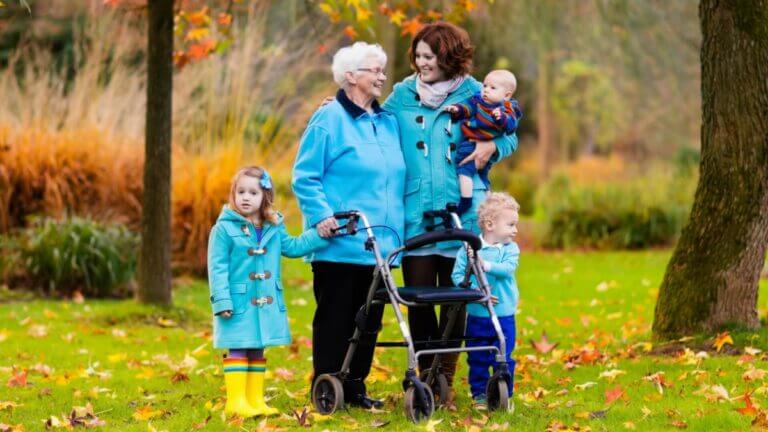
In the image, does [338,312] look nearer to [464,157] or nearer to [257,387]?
[257,387]

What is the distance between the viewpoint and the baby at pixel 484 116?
553 centimetres

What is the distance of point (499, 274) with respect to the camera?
5566mm

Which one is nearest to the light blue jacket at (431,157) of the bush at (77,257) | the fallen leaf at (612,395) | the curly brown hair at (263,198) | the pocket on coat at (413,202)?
the pocket on coat at (413,202)

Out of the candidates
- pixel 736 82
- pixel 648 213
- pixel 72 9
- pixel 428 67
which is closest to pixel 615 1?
pixel 648 213

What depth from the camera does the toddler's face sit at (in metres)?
5.54

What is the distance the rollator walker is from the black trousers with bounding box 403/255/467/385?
13 centimetres

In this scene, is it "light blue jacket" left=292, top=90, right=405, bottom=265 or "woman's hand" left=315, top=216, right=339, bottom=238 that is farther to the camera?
"light blue jacket" left=292, top=90, right=405, bottom=265

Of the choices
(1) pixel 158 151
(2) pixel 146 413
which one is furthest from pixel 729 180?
(1) pixel 158 151

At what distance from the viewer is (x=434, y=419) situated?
5289 millimetres

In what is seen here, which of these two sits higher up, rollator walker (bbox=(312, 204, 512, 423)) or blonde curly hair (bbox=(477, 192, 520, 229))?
blonde curly hair (bbox=(477, 192, 520, 229))

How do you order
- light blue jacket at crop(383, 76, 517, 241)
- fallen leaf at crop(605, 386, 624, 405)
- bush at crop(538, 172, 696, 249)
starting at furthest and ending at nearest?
bush at crop(538, 172, 696, 249), fallen leaf at crop(605, 386, 624, 405), light blue jacket at crop(383, 76, 517, 241)

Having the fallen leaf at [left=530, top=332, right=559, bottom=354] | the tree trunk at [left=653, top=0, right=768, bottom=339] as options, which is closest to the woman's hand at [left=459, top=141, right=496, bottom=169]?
the tree trunk at [left=653, top=0, right=768, bottom=339]

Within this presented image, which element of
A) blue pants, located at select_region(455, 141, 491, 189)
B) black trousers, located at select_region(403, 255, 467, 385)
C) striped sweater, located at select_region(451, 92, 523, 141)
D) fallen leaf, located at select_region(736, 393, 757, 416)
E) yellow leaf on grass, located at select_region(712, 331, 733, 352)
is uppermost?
striped sweater, located at select_region(451, 92, 523, 141)

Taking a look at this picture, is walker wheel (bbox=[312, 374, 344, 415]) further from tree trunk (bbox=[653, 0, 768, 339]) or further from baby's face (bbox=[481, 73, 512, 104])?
tree trunk (bbox=[653, 0, 768, 339])
